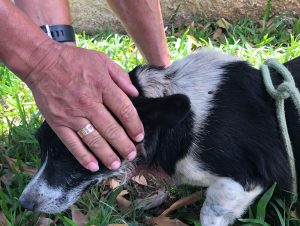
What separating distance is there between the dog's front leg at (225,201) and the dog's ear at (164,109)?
0.42 meters

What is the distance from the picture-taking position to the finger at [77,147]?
1.97 meters

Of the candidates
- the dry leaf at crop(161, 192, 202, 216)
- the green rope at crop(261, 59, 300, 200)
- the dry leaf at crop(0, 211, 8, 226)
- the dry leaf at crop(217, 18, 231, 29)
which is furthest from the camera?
the dry leaf at crop(217, 18, 231, 29)

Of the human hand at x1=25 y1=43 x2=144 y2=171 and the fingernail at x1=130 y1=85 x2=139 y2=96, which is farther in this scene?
the fingernail at x1=130 y1=85 x2=139 y2=96

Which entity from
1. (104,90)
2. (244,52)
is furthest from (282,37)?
(104,90)

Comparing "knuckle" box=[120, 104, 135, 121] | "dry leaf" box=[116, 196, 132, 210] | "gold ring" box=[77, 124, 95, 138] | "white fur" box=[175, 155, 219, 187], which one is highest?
"knuckle" box=[120, 104, 135, 121]

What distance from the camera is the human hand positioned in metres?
1.94

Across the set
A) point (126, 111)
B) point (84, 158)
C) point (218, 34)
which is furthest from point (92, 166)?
point (218, 34)

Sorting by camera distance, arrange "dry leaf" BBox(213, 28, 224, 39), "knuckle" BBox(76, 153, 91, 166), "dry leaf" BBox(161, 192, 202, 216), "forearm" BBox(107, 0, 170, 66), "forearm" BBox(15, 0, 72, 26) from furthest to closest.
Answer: "dry leaf" BBox(213, 28, 224, 39), "forearm" BBox(107, 0, 170, 66), "forearm" BBox(15, 0, 72, 26), "dry leaf" BBox(161, 192, 202, 216), "knuckle" BBox(76, 153, 91, 166)

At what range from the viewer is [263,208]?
2.26 meters

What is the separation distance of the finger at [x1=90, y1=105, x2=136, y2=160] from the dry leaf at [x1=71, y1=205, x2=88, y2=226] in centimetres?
49

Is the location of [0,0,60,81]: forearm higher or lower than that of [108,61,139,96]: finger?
higher

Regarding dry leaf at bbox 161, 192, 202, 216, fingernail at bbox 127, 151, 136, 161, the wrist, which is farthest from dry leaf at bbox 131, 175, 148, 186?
the wrist

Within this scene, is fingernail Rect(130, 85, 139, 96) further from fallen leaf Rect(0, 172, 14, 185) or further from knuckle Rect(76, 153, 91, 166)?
fallen leaf Rect(0, 172, 14, 185)

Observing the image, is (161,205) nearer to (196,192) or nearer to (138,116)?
(196,192)
